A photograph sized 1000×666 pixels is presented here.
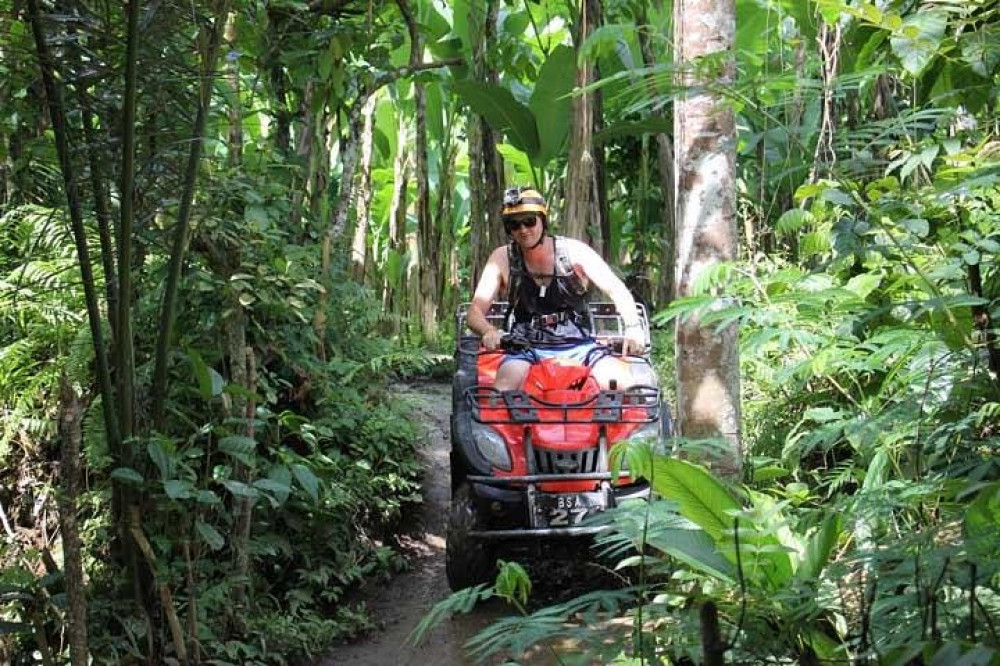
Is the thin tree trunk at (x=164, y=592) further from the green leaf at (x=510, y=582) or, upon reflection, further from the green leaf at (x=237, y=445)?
the green leaf at (x=510, y=582)

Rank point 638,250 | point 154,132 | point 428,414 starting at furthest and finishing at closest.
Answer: point 638,250 → point 428,414 → point 154,132

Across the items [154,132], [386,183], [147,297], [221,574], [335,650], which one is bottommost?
[335,650]

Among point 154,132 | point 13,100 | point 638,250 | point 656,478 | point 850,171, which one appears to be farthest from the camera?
point 638,250

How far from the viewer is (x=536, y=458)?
532cm

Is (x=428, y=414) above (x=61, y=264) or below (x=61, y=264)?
below

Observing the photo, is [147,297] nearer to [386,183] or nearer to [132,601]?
[132,601]

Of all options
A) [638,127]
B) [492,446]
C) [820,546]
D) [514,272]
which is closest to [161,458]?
[492,446]

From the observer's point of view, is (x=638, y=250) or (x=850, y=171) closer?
(x=850, y=171)

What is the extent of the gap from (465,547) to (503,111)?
549 cm

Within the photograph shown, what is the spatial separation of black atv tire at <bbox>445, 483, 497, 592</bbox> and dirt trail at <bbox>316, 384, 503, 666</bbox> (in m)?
0.26

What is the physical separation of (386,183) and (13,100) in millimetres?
11804

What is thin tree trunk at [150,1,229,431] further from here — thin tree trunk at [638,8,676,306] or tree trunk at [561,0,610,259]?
thin tree trunk at [638,8,676,306]

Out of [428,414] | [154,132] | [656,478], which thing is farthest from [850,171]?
[428,414]

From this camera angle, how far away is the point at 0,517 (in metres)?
5.00
